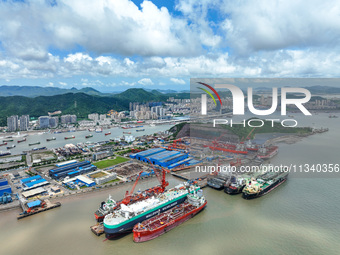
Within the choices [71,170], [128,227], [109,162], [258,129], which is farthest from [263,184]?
[71,170]

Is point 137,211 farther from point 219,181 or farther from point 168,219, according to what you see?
point 219,181

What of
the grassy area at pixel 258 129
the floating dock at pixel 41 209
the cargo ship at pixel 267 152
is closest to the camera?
the floating dock at pixel 41 209

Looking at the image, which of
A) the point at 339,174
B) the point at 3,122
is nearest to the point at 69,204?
the point at 339,174

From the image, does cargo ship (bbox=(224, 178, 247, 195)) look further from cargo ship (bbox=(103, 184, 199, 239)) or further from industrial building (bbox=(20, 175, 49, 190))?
industrial building (bbox=(20, 175, 49, 190))

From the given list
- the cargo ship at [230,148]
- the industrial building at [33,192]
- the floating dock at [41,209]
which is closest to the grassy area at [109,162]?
the industrial building at [33,192]

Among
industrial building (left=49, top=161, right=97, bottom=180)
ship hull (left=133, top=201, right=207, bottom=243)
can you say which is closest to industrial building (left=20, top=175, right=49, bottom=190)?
industrial building (left=49, top=161, right=97, bottom=180)

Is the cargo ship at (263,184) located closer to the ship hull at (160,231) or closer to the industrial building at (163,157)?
the ship hull at (160,231)
